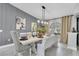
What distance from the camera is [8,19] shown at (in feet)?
16.4

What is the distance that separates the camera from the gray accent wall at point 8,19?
4.67m

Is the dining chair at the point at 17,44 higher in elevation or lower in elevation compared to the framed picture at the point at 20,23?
lower

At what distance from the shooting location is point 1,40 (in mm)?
4684

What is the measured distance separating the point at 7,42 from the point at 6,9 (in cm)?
133

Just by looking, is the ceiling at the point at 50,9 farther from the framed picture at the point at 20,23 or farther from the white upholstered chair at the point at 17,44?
the white upholstered chair at the point at 17,44

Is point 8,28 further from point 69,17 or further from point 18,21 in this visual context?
point 69,17

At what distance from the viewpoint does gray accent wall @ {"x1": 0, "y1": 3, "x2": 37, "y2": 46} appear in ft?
15.3

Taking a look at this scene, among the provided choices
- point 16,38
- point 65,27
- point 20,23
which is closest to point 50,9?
point 65,27

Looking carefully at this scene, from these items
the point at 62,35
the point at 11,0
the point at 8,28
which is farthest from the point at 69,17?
the point at 11,0

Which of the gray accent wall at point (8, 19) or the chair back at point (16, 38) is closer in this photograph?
the chair back at point (16, 38)

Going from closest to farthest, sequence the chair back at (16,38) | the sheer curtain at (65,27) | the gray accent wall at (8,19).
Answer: the chair back at (16,38)
the gray accent wall at (8,19)
the sheer curtain at (65,27)

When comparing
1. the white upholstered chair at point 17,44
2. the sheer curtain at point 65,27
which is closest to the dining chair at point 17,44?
the white upholstered chair at point 17,44

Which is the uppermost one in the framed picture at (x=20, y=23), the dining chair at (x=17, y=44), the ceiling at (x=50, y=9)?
the ceiling at (x=50, y=9)

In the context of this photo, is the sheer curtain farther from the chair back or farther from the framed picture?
the chair back
